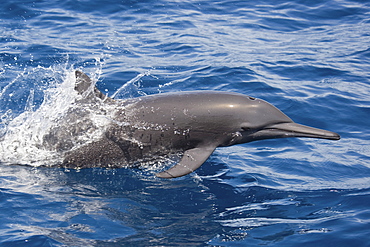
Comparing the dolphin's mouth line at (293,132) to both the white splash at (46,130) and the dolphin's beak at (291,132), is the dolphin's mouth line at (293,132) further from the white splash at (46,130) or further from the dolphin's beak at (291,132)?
the white splash at (46,130)

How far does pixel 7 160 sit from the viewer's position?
8617 millimetres

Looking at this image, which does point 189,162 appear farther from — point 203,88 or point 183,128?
point 203,88

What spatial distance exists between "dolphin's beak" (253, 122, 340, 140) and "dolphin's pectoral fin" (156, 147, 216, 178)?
0.96 meters

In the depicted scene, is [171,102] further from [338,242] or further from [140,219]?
[338,242]

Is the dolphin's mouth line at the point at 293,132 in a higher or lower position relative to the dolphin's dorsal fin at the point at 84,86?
lower

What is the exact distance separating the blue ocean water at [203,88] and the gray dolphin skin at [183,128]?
0.41 m

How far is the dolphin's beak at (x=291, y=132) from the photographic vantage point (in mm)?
7961

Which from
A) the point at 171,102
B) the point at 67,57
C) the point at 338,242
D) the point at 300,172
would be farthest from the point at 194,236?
the point at 67,57

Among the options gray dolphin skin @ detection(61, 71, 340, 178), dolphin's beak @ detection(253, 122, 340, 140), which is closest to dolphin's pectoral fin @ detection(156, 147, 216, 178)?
gray dolphin skin @ detection(61, 71, 340, 178)

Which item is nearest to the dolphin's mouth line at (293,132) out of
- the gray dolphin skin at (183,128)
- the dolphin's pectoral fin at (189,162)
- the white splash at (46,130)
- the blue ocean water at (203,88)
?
the gray dolphin skin at (183,128)

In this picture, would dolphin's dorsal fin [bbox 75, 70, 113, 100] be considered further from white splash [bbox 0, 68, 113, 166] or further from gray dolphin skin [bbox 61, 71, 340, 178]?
gray dolphin skin [bbox 61, 71, 340, 178]

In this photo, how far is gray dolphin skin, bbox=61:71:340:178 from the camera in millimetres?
8109

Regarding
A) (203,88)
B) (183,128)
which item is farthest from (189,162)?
(203,88)

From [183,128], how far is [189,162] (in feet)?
2.11
